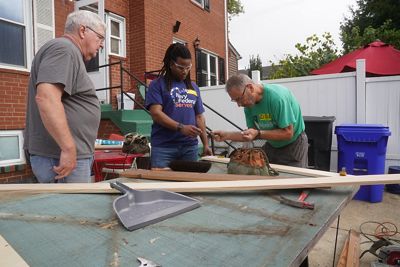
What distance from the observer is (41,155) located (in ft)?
6.15

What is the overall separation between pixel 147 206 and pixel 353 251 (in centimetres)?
241

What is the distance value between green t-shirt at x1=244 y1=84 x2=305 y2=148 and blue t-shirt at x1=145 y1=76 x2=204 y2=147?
582mm

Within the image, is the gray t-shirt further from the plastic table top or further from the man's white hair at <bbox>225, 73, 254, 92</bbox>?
the man's white hair at <bbox>225, 73, 254, 92</bbox>

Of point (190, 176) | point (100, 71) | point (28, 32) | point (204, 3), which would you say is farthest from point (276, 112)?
point (204, 3)

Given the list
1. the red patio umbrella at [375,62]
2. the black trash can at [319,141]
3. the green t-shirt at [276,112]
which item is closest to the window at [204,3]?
the red patio umbrella at [375,62]

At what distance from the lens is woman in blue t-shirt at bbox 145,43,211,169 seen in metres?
2.60

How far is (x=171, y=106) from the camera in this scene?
2691 mm

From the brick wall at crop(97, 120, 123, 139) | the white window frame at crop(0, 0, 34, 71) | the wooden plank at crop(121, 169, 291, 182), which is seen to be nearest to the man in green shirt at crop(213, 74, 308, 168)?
the wooden plank at crop(121, 169, 291, 182)

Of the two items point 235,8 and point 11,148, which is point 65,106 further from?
point 235,8

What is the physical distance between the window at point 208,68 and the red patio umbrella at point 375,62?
13.3ft

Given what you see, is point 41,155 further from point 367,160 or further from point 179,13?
point 179,13

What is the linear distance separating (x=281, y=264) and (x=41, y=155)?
61.4 inches

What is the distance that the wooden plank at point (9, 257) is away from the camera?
823 mm

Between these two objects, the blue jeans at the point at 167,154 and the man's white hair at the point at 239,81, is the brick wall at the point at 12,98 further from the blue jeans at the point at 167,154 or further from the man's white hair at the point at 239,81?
the man's white hair at the point at 239,81
